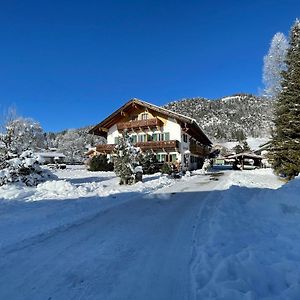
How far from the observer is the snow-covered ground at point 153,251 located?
4.49 metres

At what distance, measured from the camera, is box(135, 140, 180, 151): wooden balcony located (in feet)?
129

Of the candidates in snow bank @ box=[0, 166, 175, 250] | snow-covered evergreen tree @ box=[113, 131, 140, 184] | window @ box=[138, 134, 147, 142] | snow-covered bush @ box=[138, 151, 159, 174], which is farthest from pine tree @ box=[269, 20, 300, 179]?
window @ box=[138, 134, 147, 142]

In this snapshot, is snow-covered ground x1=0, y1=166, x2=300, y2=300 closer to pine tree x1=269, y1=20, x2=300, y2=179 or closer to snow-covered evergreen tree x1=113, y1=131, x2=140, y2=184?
snow-covered evergreen tree x1=113, y1=131, x2=140, y2=184

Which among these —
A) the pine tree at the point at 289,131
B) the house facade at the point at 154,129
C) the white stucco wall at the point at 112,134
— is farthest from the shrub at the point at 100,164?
the pine tree at the point at 289,131

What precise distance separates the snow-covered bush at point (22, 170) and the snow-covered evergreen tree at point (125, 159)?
222 inches

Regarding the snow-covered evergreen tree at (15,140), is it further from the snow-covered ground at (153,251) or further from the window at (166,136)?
the window at (166,136)

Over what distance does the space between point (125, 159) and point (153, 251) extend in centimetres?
1551

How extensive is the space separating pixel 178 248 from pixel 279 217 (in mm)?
3892

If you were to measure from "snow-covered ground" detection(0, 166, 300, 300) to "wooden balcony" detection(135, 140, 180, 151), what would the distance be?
2774 centimetres

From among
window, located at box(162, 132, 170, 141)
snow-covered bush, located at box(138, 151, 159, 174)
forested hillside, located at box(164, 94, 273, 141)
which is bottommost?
snow-covered bush, located at box(138, 151, 159, 174)

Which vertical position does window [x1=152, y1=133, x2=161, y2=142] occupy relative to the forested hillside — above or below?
below

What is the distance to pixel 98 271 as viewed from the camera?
5199 millimetres

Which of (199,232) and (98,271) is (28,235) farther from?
(199,232)

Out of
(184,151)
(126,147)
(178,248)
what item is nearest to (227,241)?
(178,248)
